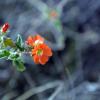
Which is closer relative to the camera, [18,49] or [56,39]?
[18,49]

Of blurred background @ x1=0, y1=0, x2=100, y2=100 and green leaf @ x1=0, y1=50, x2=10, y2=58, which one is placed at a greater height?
blurred background @ x1=0, y1=0, x2=100, y2=100

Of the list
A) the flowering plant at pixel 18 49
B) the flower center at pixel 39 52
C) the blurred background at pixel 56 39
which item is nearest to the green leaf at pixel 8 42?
the flowering plant at pixel 18 49

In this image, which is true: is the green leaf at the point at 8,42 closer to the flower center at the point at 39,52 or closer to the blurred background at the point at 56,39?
the flower center at the point at 39,52

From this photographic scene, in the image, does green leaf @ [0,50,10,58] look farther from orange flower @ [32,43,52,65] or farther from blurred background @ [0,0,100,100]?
blurred background @ [0,0,100,100]

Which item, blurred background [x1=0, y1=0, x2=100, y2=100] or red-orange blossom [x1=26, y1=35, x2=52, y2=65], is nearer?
red-orange blossom [x1=26, y1=35, x2=52, y2=65]

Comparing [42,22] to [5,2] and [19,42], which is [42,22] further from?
[19,42]

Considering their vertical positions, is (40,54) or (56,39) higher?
(56,39)

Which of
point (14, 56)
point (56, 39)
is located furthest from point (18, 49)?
point (56, 39)

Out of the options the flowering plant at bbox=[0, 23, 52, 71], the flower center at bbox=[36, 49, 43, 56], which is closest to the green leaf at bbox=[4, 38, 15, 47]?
the flowering plant at bbox=[0, 23, 52, 71]

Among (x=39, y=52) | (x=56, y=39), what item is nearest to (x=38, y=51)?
(x=39, y=52)

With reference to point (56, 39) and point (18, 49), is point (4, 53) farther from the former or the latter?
point (56, 39)
